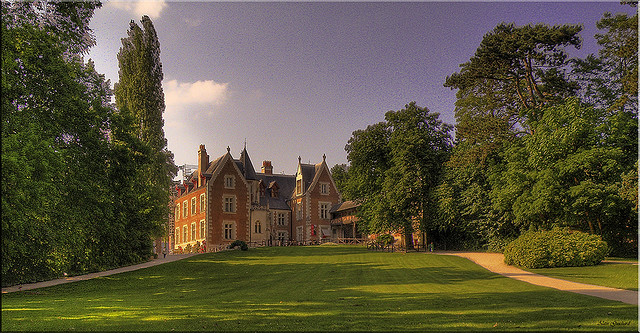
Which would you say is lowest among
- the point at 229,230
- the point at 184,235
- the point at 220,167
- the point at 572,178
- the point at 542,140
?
the point at 184,235

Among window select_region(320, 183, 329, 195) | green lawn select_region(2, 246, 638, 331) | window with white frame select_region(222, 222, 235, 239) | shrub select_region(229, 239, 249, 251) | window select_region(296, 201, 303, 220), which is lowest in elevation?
green lawn select_region(2, 246, 638, 331)

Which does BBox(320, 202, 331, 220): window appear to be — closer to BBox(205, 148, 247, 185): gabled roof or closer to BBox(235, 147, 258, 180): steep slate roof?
BBox(235, 147, 258, 180): steep slate roof

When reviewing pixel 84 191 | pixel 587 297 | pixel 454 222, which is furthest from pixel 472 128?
pixel 84 191

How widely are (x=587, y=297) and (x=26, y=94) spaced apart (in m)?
22.8

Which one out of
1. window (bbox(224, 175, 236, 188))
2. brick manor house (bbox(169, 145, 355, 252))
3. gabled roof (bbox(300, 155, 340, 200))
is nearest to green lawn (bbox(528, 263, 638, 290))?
brick manor house (bbox(169, 145, 355, 252))

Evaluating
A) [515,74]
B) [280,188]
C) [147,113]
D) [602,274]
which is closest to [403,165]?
[515,74]

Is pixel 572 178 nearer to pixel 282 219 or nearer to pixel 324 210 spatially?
pixel 324 210

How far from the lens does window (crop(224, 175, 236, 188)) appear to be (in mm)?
57506

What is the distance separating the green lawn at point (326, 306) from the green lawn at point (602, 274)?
3268mm

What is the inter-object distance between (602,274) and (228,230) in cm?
4271

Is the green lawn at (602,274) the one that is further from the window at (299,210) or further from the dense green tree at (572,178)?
the window at (299,210)

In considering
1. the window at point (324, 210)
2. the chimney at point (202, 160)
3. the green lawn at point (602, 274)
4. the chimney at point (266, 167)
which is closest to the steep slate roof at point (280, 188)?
the chimney at point (266, 167)

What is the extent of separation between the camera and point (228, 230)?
57438 millimetres

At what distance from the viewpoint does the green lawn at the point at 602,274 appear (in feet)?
63.5
